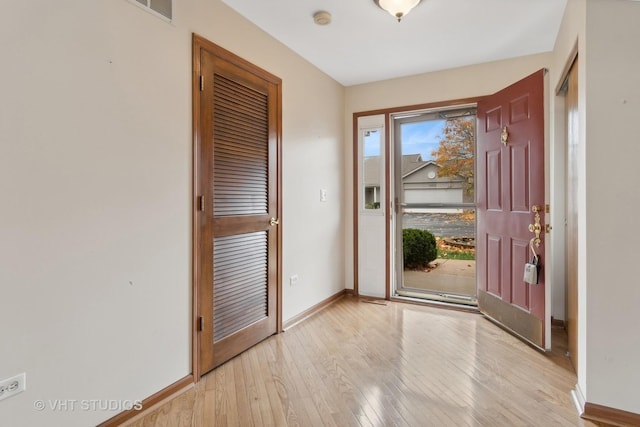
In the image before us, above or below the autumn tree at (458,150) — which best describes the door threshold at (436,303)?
below

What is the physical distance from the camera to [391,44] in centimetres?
299

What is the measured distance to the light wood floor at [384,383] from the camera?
1790 millimetres

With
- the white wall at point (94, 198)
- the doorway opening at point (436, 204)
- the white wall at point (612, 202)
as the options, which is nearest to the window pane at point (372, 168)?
the doorway opening at point (436, 204)

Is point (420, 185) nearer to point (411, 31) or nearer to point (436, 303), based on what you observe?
point (436, 303)

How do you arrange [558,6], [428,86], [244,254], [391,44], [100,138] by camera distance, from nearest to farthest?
[100,138] → [558,6] → [244,254] → [391,44] → [428,86]

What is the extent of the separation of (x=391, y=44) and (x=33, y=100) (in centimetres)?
267

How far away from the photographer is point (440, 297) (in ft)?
12.7

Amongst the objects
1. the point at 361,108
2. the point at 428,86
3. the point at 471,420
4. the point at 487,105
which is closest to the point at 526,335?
the point at 471,420

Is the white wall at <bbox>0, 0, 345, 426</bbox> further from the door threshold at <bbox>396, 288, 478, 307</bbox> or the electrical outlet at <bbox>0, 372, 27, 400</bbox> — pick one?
the door threshold at <bbox>396, 288, 478, 307</bbox>

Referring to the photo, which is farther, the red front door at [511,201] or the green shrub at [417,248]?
the green shrub at [417,248]

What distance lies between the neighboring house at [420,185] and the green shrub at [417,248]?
29cm

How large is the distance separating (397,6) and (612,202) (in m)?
1.80

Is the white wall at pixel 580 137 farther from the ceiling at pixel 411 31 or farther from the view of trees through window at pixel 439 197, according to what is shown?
the view of trees through window at pixel 439 197

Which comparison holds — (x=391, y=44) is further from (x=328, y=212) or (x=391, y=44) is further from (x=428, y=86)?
(x=328, y=212)
